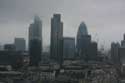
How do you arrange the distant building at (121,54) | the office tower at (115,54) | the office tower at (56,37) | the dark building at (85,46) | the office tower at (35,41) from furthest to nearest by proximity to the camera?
1. the office tower at (56,37)
2. the dark building at (85,46)
3. the office tower at (35,41)
4. the distant building at (121,54)
5. the office tower at (115,54)

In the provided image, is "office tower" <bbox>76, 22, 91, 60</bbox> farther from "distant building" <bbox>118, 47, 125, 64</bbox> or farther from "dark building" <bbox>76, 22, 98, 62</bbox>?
"distant building" <bbox>118, 47, 125, 64</bbox>

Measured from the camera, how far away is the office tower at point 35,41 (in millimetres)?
16119

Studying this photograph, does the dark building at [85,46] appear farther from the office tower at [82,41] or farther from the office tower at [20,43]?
the office tower at [20,43]

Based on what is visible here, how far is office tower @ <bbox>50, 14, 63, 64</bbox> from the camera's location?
1722cm

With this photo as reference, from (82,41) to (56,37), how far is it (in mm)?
1650

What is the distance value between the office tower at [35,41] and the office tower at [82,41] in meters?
2.41

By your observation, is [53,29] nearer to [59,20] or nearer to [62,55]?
[59,20]

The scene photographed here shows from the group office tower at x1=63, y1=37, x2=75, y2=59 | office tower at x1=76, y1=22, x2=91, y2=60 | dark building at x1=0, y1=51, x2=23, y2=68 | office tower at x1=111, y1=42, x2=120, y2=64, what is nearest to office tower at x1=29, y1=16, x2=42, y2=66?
dark building at x1=0, y1=51, x2=23, y2=68

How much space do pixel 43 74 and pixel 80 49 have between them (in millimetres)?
5739

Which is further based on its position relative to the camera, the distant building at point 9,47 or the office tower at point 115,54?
the distant building at point 9,47

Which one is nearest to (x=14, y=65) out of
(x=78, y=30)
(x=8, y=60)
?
(x=8, y=60)

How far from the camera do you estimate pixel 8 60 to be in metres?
14.9

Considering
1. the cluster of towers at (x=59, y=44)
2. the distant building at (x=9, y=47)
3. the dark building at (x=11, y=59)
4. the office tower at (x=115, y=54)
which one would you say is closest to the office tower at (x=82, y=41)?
the cluster of towers at (x=59, y=44)

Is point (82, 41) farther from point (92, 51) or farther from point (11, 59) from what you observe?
point (11, 59)
